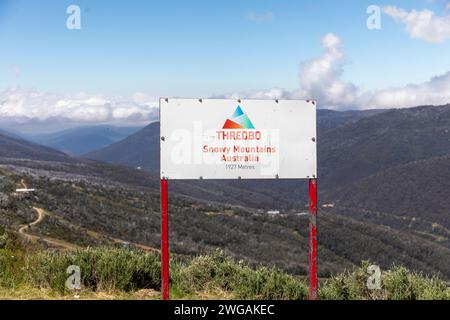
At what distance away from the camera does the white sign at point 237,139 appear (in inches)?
274

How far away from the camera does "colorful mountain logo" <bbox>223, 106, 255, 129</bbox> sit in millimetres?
7145

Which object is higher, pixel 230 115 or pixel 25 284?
pixel 230 115

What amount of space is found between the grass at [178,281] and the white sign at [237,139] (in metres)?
1.71

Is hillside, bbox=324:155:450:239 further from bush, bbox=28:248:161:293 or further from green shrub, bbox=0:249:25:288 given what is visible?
green shrub, bbox=0:249:25:288

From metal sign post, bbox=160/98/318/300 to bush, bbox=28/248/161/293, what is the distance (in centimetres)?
93

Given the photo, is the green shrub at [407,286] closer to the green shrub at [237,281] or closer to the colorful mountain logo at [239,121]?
the green shrub at [237,281]

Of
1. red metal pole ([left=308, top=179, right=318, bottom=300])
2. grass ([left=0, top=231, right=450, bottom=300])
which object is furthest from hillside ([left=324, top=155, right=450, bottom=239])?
red metal pole ([left=308, top=179, right=318, bottom=300])

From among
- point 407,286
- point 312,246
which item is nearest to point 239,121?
point 312,246

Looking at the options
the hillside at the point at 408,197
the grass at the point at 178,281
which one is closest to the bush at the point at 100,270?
the grass at the point at 178,281

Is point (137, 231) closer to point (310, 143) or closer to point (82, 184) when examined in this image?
point (82, 184)

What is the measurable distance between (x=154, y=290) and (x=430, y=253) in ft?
243

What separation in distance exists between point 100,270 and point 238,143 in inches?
110

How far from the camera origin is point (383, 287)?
7.65 meters
